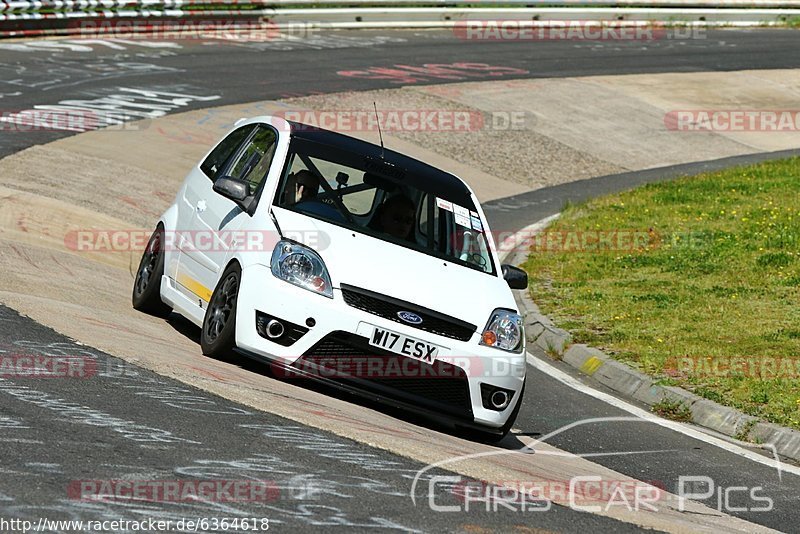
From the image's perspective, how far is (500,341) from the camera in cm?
839

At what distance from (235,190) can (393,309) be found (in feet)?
5.32

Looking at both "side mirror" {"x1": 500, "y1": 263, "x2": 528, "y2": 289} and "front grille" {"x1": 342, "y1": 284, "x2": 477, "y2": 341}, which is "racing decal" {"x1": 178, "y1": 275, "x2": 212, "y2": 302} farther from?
"side mirror" {"x1": 500, "y1": 263, "x2": 528, "y2": 289}

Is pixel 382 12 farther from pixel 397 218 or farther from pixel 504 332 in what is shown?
pixel 504 332

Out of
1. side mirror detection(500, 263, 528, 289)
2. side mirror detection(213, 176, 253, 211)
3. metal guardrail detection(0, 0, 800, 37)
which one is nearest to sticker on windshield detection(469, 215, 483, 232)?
side mirror detection(500, 263, 528, 289)

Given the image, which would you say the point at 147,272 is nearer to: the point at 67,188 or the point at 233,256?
the point at 233,256

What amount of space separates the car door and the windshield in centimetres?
31

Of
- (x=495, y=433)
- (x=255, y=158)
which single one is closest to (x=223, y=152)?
(x=255, y=158)

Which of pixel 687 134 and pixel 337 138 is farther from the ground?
pixel 337 138

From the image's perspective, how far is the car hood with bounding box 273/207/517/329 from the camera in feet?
26.9

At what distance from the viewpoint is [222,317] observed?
8.56 m

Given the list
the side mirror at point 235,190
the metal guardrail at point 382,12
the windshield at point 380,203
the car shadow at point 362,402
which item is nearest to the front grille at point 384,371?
the car shadow at point 362,402

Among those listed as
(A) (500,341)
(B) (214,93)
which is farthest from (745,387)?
(B) (214,93)

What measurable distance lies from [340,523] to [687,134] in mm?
21569

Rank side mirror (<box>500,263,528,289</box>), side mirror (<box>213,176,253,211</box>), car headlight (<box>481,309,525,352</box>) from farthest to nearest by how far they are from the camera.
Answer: side mirror (<box>500,263,528,289</box>) → side mirror (<box>213,176,253,211</box>) → car headlight (<box>481,309,525,352</box>)
